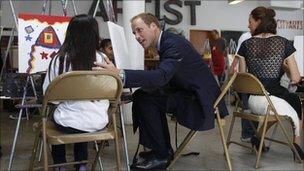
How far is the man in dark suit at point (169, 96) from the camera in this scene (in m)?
2.45

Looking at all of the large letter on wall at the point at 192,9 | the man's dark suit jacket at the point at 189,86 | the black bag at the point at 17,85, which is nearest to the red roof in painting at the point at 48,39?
the black bag at the point at 17,85

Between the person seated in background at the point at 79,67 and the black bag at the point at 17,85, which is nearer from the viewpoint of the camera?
the person seated in background at the point at 79,67

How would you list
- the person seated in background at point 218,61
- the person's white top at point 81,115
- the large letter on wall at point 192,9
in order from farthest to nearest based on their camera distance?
the large letter on wall at point 192,9
the person seated in background at point 218,61
the person's white top at point 81,115

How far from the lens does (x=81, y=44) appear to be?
6.79 feet

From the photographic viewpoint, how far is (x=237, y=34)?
394 inches

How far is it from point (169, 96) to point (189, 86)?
0.53 ft

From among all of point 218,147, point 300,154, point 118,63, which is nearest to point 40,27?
point 118,63

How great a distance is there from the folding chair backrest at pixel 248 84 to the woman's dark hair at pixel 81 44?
1143 mm

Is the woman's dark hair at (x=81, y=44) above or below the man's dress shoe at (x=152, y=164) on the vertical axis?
above

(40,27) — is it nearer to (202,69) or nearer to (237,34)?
(202,69)

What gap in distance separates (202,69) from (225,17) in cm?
771

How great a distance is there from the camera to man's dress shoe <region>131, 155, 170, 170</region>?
264 centimetres

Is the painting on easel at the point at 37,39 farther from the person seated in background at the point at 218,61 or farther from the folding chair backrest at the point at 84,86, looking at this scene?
the person seated in background at the point at 218,61

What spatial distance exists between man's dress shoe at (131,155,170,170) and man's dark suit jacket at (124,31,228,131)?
1.07 ft
